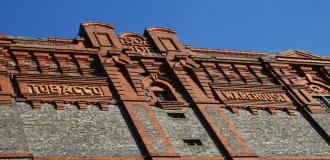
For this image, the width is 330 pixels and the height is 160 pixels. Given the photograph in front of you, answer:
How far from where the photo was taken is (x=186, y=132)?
23.0 metres

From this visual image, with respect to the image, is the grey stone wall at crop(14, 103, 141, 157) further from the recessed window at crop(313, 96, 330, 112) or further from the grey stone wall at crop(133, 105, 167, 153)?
the recessed window at crop(313, 96, 330, 112)

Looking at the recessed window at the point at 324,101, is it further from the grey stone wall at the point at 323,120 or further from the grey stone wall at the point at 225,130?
the grey stone wall at the point at 225,130

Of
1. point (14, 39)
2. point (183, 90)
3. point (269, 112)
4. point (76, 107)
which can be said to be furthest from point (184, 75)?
point (14, 39)

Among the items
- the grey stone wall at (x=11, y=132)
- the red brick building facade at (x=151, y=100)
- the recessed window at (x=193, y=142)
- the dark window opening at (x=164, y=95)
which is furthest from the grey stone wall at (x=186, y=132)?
the grey stone wall at (x=11, y=132)

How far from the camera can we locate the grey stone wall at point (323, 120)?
26.2m

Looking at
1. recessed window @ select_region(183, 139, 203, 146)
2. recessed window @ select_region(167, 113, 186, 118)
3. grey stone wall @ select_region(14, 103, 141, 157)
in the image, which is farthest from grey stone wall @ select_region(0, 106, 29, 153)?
recessed window @ select_region(167, 113, 186, 118)

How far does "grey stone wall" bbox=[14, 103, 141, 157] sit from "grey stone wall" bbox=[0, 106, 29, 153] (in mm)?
473

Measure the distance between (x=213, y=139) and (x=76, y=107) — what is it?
6.19 m

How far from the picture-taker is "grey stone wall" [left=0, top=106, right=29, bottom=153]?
60.1ft

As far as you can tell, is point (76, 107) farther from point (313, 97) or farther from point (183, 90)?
point (313, 97)

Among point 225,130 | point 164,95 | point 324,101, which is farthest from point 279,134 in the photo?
point 324,101

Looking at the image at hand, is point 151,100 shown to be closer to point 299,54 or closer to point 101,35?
point 101,35

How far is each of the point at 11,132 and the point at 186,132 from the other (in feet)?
25.3

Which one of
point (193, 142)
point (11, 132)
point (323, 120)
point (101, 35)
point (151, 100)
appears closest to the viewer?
point (11, 132)
